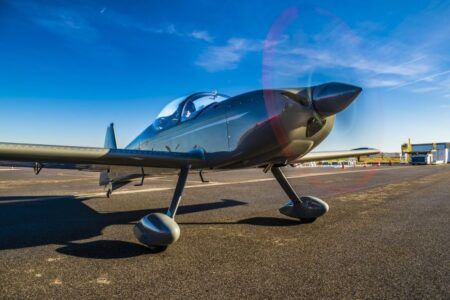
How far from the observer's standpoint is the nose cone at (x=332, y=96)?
13.3 ft

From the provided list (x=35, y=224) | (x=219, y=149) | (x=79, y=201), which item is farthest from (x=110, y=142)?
(x=219, y=149)

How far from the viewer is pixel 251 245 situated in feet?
15.2

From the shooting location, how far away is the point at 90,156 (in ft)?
16.2

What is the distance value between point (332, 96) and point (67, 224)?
5.78 meters

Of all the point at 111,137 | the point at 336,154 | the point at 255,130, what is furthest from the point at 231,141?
the point at 111,137

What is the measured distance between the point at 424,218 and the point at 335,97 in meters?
4.38

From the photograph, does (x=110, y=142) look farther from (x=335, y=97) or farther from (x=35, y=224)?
(x=335, y=97)

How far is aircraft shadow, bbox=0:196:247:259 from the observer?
460cm

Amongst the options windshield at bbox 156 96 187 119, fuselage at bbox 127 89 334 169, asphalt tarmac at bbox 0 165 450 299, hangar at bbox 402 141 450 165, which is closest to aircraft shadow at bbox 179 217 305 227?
asphalt tarmac at bbox 0 165 450 299

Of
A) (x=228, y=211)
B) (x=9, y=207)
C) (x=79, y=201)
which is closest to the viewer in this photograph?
(x=228, y=211)

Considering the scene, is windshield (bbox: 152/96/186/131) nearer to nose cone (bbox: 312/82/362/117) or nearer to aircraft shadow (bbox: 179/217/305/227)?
aircraft shadow (bbox: 179/217/305/227)

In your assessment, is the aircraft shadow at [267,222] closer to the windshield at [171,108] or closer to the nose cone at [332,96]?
the windshield at [171,108]

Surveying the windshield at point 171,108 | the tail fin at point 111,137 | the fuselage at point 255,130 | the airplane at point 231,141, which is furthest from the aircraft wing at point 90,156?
the tail fin at point 111,137

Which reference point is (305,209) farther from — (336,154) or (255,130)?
(336,154)
